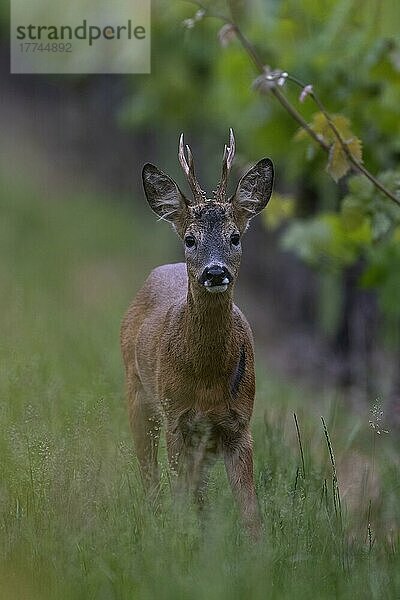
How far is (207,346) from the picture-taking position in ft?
17.6

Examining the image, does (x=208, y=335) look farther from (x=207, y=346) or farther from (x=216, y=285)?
(x=216, y=285)

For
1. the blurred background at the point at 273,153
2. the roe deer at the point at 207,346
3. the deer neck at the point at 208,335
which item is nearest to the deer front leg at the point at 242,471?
the roe deer at the point at 207,346

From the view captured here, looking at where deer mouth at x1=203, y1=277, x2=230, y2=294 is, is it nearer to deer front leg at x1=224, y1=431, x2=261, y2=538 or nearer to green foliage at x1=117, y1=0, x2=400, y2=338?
deer front leg at x1=224, y1=431, x2=261, y2=538

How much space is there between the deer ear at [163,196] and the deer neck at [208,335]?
310 mm

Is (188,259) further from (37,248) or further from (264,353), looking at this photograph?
(37,248)

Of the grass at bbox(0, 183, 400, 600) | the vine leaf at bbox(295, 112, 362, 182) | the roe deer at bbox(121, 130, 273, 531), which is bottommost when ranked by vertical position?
the grass at bbox(0, 183, 400, 600)

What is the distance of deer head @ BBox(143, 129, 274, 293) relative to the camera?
16.7ft

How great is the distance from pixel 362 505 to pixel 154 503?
1278 millimetres

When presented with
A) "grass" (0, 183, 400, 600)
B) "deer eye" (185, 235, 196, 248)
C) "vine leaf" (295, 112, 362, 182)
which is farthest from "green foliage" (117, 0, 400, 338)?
"grass" (0, 183, 400, 600)

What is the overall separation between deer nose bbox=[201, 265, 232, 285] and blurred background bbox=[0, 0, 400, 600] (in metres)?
0.74

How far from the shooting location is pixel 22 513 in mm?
4574

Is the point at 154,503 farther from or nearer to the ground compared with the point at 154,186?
nearer to the ground

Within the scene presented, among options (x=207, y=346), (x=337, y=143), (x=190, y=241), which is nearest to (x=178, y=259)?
(x=337, y=143)

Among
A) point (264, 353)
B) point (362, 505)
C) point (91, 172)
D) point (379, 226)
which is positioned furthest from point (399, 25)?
point (91, 172)
